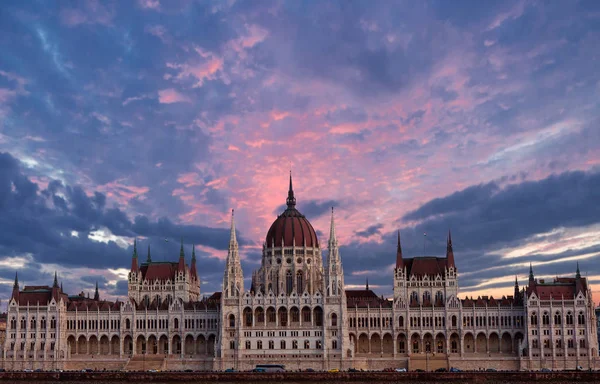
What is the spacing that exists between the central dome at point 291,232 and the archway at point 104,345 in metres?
34.1

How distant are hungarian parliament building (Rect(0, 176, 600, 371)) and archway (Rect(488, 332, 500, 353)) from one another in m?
0.19

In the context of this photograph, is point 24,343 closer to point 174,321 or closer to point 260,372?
point 174,321

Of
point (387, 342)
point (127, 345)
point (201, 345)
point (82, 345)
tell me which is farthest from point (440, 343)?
point (82, 345)

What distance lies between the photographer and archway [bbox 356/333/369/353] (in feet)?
505

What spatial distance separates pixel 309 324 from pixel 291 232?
2234 cm

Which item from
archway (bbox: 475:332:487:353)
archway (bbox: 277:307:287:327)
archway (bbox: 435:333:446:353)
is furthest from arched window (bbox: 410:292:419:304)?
archway (bbox: 277:307:287:327)

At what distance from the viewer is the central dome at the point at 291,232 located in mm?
165500

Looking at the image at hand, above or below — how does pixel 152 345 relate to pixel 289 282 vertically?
below

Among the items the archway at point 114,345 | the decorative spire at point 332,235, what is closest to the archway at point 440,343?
the decorative spire at point 332,235

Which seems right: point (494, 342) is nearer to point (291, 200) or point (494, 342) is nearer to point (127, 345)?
point (291, 200)

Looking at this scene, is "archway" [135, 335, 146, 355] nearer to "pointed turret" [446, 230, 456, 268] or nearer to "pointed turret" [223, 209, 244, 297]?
"pointed turret" [223, 209, 244, 297]

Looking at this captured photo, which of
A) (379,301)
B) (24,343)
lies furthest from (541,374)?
(24,343)

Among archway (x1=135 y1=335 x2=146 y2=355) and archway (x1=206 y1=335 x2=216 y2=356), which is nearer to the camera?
archway (x1=206 y1=335 x2=216 y2=356)

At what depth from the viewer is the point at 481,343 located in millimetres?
152500
